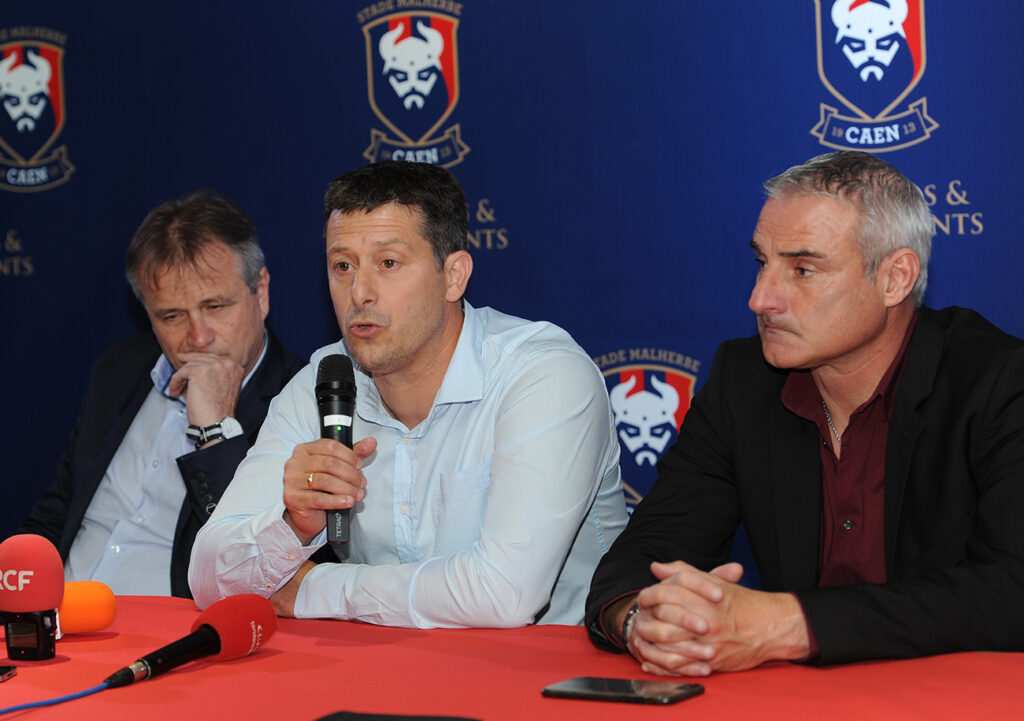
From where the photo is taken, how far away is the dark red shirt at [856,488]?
7.06ft

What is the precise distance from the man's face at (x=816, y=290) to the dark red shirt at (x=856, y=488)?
0.35 ft

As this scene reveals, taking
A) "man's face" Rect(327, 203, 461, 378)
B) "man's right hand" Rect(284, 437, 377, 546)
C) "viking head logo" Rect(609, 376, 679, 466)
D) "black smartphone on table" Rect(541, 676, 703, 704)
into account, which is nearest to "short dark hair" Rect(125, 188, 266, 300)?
"man's face" Rect(327, 203, 461, 378)

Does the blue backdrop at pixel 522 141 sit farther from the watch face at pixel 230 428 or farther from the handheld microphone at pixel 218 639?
the handheld microphone at pixel 218 639

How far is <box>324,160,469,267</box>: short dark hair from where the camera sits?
246 cm

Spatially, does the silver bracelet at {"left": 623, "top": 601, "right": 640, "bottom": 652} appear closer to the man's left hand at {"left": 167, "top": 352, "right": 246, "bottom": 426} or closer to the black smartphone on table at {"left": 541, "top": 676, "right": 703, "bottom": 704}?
the black smartphone on table at {"left": 541, "top": 676, "right": 703, "bottom": 704}

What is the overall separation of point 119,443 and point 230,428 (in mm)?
438

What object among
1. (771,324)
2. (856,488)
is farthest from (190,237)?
(856,488)

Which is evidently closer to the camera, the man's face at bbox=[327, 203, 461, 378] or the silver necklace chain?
the silver necklace chain

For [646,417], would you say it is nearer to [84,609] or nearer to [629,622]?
[629,622]

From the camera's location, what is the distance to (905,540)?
6.79ft

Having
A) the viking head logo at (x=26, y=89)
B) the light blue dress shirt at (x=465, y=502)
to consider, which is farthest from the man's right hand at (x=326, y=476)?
the viking head logo at (x=26, y=89)

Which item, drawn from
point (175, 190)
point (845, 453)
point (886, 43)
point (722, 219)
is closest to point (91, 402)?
point (175, 190)

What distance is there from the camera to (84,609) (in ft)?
6.16

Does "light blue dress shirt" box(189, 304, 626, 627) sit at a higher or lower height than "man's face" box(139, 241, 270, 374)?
lower
